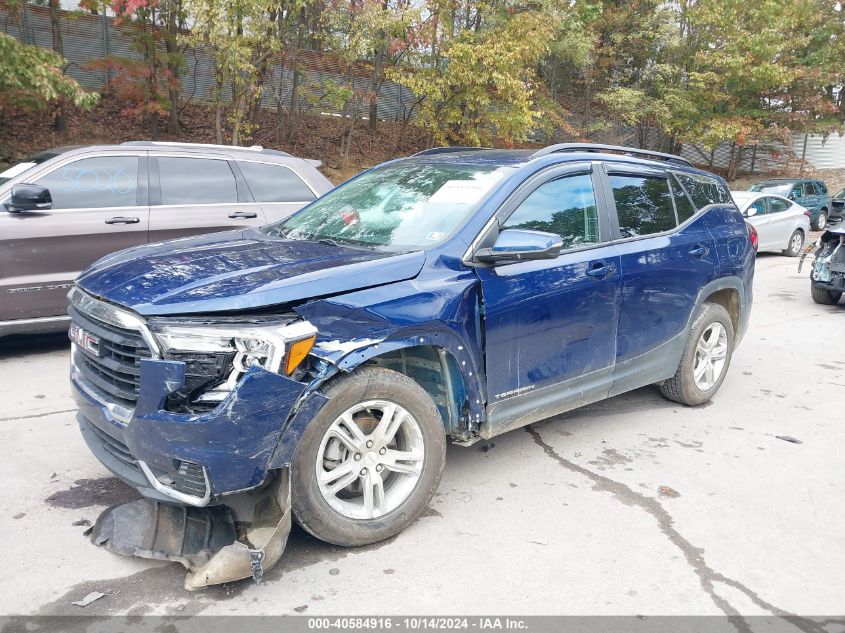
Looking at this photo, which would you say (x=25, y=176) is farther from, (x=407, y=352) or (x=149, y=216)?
(x=407, y=352)

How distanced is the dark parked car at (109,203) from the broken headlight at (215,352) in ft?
12.9

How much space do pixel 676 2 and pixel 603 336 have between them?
26.1m

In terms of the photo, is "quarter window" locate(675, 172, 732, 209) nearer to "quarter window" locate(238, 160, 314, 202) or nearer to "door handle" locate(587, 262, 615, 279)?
"door handle" locate(587, 262, 615, 279)

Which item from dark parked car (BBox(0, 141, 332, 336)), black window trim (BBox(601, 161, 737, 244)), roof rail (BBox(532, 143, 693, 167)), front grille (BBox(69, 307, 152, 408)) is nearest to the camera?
front grille (BBox(69, 307, 152, 408))

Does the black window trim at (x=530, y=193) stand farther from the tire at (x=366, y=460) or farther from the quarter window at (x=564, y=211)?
the tire at (x=366, y=460)

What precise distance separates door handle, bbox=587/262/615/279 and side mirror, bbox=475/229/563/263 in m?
0.65

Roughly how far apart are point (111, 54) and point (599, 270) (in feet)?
52.4

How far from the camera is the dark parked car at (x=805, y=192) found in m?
20.1

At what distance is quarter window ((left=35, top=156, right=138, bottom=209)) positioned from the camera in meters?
6.27

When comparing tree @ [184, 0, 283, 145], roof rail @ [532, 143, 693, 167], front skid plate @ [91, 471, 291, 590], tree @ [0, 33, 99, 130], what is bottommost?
front skid plate @ [91, 471, 291, 590]

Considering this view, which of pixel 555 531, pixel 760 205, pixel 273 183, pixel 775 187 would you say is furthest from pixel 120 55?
pixel 775 187

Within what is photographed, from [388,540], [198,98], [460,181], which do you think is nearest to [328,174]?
[198,98]

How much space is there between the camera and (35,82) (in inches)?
420

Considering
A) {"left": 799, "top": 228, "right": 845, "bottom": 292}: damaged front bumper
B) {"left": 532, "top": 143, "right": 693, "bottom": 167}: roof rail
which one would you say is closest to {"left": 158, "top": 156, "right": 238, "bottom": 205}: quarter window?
{"left": 532, "top": 143, "right": 693, "bottom": 167}: roof rail
